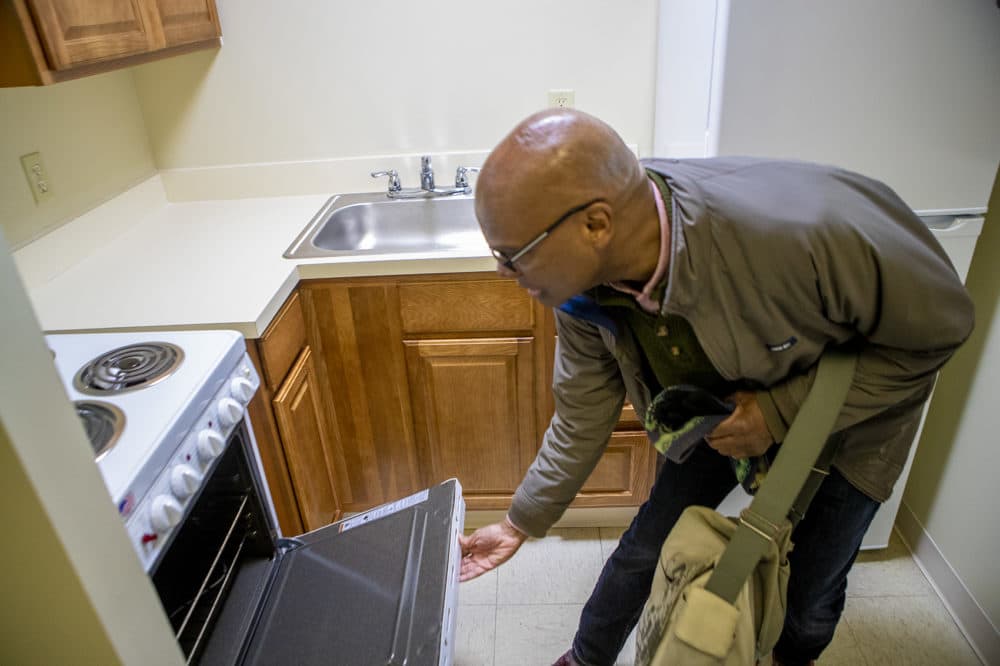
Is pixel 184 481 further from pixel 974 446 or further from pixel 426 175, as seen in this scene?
pixel 974 446

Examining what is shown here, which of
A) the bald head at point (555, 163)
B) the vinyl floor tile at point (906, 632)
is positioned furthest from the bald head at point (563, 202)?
the vinyl floor tile at point (906, 632)

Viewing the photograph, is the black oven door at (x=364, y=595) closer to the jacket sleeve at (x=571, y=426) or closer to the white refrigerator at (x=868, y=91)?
the jacket sleeve at (x=571, y=426)

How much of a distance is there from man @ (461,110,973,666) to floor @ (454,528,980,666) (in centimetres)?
74

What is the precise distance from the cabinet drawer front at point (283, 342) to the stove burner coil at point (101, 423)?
364 millimetres

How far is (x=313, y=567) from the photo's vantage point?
1.11 m

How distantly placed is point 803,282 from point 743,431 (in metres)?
0.24

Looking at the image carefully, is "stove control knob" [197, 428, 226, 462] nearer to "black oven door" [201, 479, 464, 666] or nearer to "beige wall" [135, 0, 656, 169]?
"black oven door" [201, 479, 464, 666]

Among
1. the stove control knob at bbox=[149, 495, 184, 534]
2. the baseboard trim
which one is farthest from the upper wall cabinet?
the baseboard trim

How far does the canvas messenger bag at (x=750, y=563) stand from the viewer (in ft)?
2.86

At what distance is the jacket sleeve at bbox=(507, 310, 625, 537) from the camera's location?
1.09m

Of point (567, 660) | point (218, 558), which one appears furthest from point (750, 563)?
point (218, 558)

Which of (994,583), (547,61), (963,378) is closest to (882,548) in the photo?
(994,583)

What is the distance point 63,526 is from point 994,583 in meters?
1.76

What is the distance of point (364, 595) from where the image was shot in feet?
3.38
